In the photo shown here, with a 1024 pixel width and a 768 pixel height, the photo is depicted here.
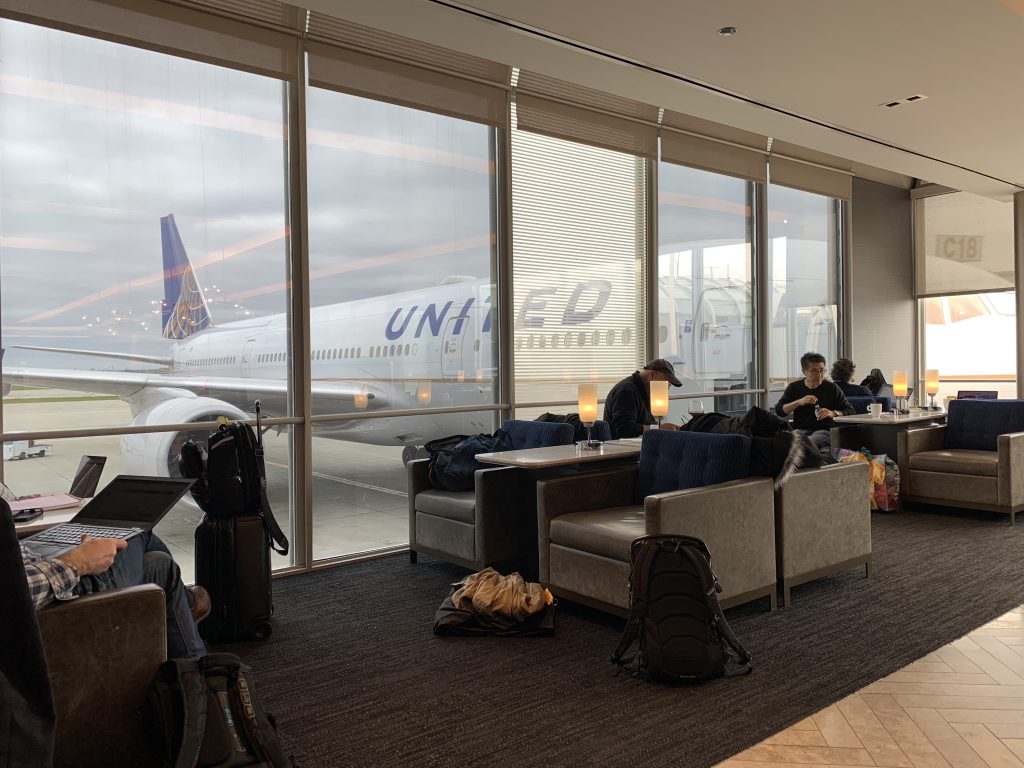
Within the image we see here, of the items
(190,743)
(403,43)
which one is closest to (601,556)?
(190,743)

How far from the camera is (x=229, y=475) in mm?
3605

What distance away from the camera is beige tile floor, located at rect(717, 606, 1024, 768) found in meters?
2.38

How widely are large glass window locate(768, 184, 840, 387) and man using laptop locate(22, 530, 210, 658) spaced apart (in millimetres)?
6555

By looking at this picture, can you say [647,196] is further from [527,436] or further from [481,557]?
[481,557]

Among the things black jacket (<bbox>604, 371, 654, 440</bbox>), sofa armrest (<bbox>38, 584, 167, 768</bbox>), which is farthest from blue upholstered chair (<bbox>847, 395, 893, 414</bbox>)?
sofa armrest (<bbox>38, 584, 167, 768</bbox>)

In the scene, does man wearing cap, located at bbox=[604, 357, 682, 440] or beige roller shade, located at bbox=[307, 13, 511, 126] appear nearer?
beige roller shade, located at bbox=[307, 13, 511, 126]

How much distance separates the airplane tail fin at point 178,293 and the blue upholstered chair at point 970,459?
515cm

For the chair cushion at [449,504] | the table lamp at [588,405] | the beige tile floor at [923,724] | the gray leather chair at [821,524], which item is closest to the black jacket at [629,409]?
the table lamp at [588,405]

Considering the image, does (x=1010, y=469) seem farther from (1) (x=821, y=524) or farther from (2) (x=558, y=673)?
(2) (x=558, y=673)

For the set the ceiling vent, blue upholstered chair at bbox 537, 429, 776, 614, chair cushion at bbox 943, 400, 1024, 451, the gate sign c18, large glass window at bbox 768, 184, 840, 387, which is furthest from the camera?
the gate sign c18

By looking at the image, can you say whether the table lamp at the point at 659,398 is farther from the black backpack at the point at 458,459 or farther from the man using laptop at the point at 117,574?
the man using laptop at the point at 117,574

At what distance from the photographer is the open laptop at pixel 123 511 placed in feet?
8.05

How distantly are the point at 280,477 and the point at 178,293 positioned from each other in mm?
1247

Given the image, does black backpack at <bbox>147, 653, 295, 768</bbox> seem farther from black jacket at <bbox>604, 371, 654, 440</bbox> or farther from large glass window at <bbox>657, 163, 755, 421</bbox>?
large glass window at <bbox>657, 163, 755, 421</bbox>
